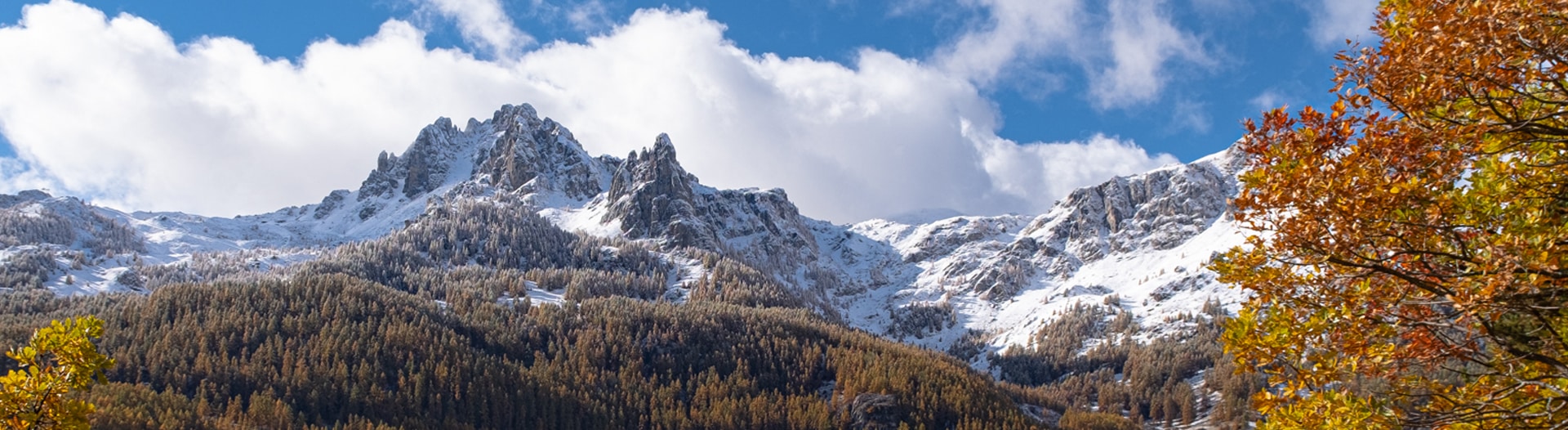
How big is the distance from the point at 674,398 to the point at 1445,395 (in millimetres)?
193553

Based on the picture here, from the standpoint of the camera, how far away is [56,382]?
11.5 metres

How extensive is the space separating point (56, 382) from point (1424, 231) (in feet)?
54.3

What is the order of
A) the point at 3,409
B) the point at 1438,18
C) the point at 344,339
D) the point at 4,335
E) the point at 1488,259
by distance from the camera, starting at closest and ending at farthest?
the point at 1488,259, the point at 1438,18, the point at 3,409, the point at 4,335, the point at 344,339

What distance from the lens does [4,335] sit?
163m

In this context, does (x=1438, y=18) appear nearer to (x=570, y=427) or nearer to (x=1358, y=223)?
(x=1358, y=223)

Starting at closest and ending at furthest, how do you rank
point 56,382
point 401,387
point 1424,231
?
point 1424,231
point 56,382
point 401,387

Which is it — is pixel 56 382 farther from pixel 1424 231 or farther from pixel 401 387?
pixel 401 387

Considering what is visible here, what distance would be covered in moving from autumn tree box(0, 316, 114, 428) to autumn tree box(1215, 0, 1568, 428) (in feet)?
47.2

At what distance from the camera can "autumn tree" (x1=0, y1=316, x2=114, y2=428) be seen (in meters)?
11.3

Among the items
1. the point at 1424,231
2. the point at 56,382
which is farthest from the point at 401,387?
the point at 1424,231

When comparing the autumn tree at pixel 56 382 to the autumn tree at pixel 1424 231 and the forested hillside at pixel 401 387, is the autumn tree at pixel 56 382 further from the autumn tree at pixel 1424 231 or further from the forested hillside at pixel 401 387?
the forested hillside at pixel 401 387

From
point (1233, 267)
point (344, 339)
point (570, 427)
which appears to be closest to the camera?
point (1233, 267)

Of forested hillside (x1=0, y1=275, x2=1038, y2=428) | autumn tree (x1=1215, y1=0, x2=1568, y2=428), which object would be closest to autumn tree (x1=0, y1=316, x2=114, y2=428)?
autumn tree (x1=1215, y1=0, x2=1568, y2=428)

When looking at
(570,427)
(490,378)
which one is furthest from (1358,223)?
(490,378)
